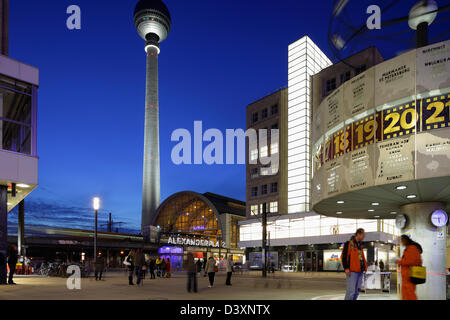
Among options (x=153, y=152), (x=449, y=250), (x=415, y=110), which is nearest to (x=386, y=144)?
(x=415, y=110)

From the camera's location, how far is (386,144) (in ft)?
46.7

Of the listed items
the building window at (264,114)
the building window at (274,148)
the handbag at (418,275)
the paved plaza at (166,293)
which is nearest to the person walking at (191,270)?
the paved plaza at (166,293)

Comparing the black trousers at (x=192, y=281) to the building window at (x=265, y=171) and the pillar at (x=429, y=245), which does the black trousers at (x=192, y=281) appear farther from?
the building window at (x=265, y=171)

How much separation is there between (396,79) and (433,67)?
1223mm

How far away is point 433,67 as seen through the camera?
1327 cm

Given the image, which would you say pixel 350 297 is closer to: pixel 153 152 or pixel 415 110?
pixel 415 110

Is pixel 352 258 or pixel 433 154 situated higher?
pixel 433 154

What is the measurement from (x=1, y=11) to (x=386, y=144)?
2600 cm

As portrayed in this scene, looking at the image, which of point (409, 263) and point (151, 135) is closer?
point (409, 263)

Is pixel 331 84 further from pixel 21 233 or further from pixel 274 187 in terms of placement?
pixel 21 233

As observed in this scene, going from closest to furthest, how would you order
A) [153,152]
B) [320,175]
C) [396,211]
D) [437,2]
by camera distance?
1. [437,2]
2. [320,175]
3. [396,211]
4. [153,152]

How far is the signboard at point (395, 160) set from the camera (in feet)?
43.9

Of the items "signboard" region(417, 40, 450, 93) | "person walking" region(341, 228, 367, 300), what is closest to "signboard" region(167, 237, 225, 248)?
"signboard" region(417, 40, 450, 93)

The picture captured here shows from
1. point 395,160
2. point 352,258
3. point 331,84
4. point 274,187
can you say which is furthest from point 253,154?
point 352,258
